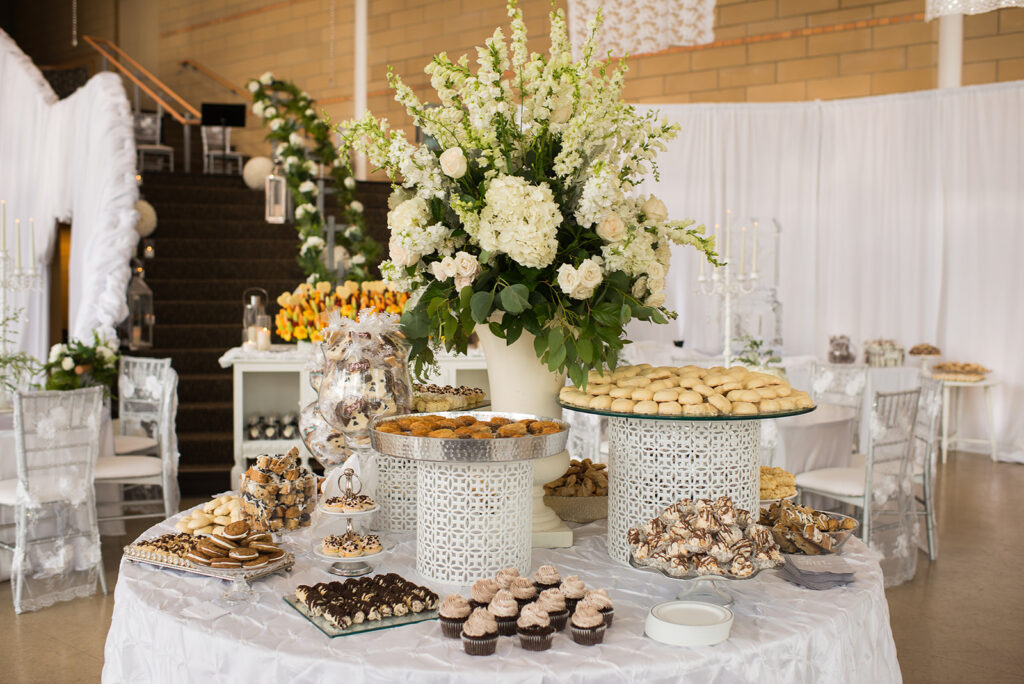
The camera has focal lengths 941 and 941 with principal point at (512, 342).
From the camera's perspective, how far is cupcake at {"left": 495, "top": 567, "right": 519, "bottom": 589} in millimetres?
1592

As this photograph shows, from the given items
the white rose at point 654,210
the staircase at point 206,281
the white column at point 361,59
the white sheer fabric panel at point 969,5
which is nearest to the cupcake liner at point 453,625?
the white rose at point 654,210

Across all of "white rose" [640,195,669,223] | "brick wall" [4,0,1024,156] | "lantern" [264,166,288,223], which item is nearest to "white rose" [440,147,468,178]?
"white rose" [640,195,669,223]

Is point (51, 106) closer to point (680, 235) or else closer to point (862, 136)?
point (680, 235)

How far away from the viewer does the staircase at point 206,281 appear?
22.7 feet

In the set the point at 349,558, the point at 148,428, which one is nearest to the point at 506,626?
the point at 349,558

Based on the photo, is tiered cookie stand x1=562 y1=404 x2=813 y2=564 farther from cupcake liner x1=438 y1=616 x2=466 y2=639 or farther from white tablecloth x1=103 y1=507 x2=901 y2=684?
cupcake liner x1=438 y1=616 x2=466 y2=639

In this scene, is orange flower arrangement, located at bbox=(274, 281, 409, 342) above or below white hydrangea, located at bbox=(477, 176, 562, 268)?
below

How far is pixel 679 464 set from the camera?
1851mm

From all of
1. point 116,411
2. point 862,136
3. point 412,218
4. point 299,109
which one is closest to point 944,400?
point 862,136

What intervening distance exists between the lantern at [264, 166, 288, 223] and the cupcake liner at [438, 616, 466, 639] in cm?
525

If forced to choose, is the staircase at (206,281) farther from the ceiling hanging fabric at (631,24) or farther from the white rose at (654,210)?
the white rose at (654,210)

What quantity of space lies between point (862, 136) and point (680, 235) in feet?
25.3

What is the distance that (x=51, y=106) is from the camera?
23.0 ft

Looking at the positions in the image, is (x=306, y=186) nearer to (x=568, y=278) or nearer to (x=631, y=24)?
(x=631, y=24)
